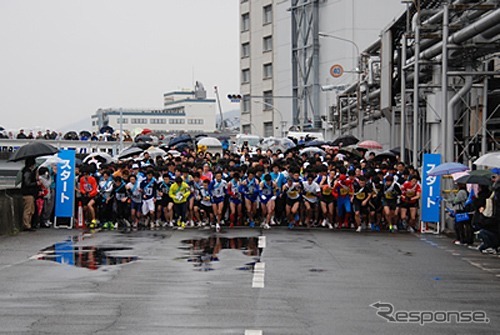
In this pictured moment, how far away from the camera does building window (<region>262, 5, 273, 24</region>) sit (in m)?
86.9

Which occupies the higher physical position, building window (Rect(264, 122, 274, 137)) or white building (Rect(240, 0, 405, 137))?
white building (Rect(240, 0, 405, 137))

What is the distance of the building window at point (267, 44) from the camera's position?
285 feet

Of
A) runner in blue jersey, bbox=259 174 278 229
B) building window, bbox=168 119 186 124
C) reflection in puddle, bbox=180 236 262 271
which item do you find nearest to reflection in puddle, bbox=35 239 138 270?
reflection in puddle, bbox=180 236 262 271

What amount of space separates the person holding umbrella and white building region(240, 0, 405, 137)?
41.2 meters

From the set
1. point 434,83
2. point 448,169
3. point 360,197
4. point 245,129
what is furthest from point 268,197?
point 245,129

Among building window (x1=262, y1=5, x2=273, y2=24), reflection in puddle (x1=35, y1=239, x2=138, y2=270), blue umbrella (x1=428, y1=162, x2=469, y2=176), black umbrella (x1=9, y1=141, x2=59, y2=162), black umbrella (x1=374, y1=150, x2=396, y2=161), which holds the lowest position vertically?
reflection in puddle (x1=35, y1=239, x2=138, y2=270)

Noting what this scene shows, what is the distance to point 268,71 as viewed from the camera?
87750 millimetres

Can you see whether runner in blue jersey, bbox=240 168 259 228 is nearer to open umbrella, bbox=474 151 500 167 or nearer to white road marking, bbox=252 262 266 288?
open umbrella, bbox=474 151 500 167

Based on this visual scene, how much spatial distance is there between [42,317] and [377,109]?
31.7 m

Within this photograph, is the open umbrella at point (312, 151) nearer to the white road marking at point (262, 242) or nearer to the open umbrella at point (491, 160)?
the white road marking at point (262, 242)

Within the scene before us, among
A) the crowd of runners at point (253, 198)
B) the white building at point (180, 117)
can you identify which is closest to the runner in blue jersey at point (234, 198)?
the crowd of runners at point (253, 198)

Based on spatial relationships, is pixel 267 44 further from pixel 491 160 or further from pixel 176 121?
pixel 491 160

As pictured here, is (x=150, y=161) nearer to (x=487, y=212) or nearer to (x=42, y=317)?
(x=487, y=212)

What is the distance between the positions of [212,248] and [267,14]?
72.4 meters
